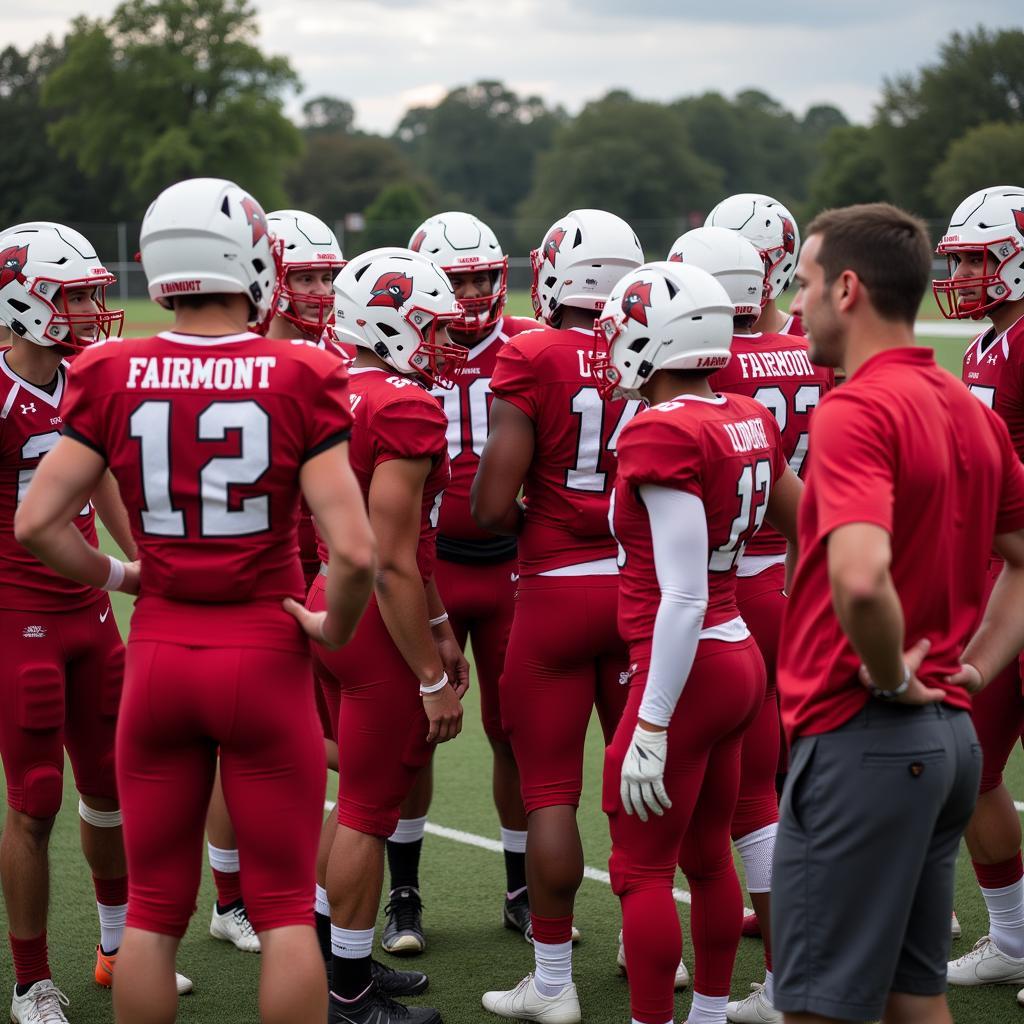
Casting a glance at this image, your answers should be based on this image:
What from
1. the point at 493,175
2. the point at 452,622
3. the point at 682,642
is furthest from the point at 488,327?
the point at 493,175

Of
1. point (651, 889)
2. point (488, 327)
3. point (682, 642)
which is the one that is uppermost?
point (488, 327)

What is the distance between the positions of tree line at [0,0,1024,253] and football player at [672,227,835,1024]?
147 ft

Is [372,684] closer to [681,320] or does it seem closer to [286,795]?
[286,795]

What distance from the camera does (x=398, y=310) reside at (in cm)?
417

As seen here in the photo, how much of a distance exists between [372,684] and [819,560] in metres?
1.71

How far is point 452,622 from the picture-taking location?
497 centimetres

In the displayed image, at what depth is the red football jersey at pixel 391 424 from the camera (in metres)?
3.96

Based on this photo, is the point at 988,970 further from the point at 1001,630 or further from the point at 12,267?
the point at 12,267

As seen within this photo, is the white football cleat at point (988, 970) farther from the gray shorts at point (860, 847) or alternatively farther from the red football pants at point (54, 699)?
the red football pants at point (54, 699)

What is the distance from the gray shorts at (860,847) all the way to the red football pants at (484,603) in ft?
6.87

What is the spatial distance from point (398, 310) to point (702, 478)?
1.17 metres

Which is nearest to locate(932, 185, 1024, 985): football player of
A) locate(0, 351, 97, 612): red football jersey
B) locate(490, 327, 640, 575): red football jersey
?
locate(490, 327, 640, 575): red football jersey

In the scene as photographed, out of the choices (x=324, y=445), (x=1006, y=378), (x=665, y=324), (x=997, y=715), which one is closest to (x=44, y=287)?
(x=324, y=445)

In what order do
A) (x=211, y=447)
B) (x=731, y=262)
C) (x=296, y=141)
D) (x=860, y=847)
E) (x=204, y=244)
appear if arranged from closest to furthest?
(x=860, y=847), (x=211, y=447), (x=204, y=244), (x=731, y=262), (x=296, y=141)
